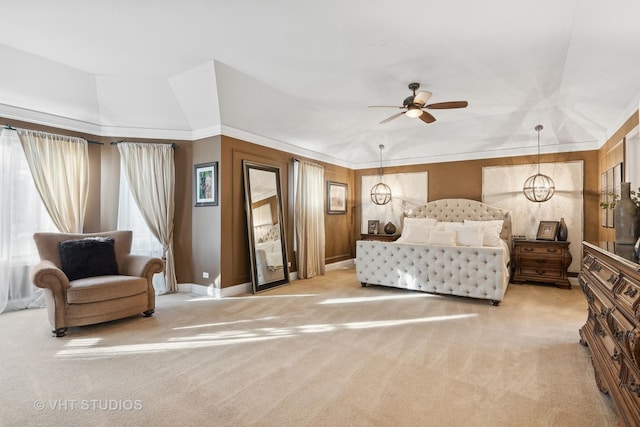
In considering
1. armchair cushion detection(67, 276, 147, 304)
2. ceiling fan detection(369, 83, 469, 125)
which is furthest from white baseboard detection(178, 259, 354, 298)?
ceiling fan detection(369, 83, 469, 125)

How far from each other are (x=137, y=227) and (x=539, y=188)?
22.5 ft

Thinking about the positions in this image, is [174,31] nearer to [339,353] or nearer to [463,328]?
[339,353]

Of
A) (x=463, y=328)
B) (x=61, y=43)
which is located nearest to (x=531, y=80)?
(x=463, y=328)

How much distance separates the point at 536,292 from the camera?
5172mm

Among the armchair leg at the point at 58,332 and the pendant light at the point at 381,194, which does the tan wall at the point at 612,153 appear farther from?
the armchair leg at the point at 58,332

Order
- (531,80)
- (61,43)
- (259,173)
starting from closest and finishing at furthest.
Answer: (61,43)
(531,80)
(259,173)

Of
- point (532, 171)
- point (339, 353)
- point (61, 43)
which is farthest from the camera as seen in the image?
point (532, 171)

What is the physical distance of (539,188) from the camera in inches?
235

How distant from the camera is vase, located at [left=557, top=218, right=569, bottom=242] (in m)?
5.59

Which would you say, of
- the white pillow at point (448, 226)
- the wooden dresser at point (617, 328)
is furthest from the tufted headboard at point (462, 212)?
the wooden dresser at point (617, 328)

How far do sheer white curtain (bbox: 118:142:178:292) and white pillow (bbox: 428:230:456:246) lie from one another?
13.7ft

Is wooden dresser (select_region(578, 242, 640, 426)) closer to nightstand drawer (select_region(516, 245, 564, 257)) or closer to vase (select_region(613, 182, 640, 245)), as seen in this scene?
vase (select_region(613, 182, 640, 245))

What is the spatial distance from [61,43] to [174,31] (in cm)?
129

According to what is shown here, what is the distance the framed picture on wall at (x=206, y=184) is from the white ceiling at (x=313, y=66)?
0.52m
